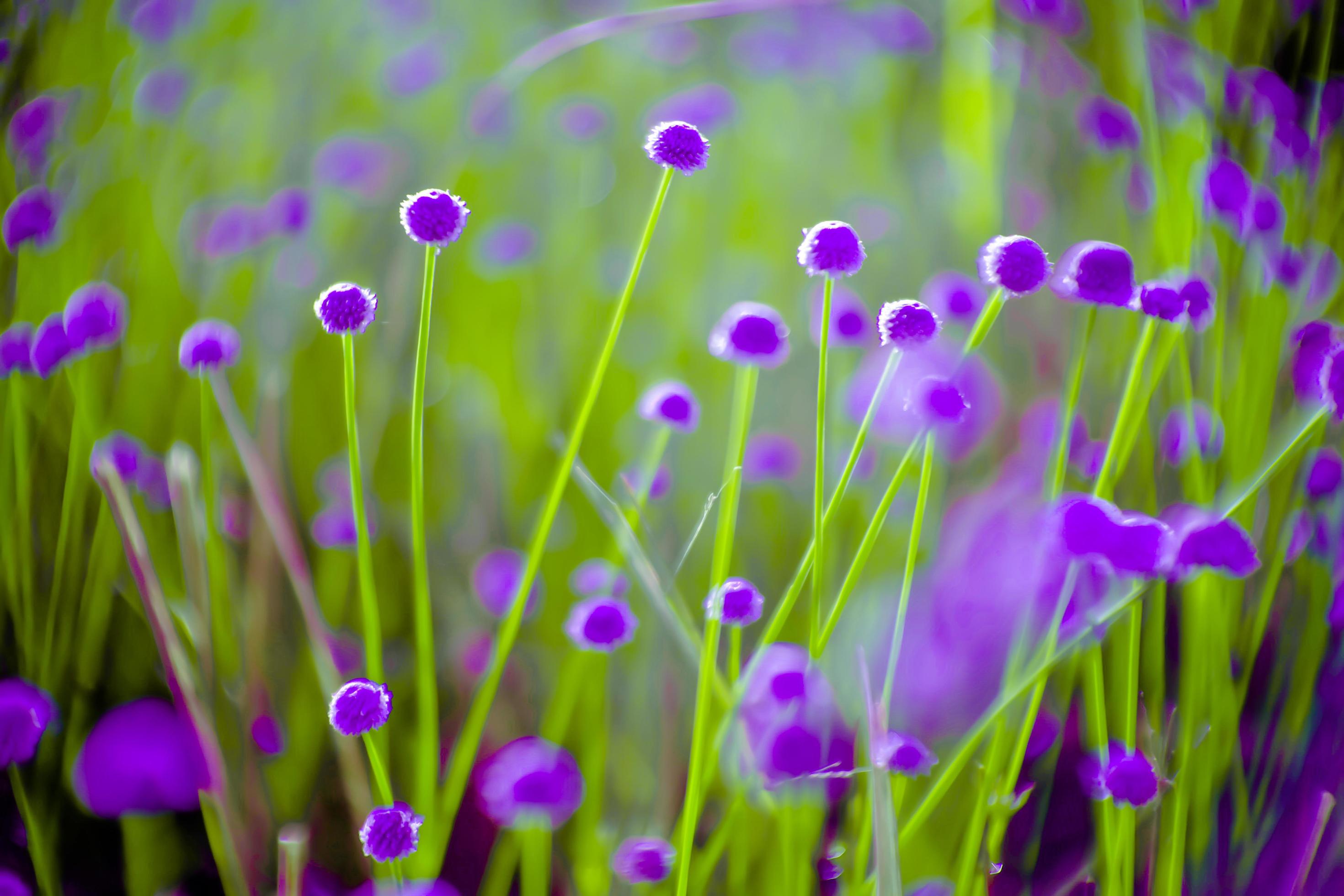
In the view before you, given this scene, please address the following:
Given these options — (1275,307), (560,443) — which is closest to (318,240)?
(560,443)

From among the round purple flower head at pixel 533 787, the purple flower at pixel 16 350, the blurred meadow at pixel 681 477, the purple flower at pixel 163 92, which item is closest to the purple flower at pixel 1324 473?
the blurred meadow at pixel 681 477

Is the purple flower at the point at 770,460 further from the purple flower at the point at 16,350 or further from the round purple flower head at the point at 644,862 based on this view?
the purple flower at the point at 16,350

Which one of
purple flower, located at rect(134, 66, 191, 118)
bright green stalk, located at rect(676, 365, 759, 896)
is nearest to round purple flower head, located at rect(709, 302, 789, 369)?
bright green stalk, located at rect(676, 365, 759, 896)

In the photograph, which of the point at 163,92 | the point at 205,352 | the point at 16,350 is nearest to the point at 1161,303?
the point at 205,352

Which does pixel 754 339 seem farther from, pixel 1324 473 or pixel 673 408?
pixel 1324 473

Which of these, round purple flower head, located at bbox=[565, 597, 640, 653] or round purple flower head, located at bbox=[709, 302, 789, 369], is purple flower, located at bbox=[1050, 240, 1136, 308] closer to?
round purple flower head, located at bbox=[709, 302, 789, 369]

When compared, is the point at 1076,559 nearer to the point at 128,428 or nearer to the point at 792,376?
the point at 792,376
